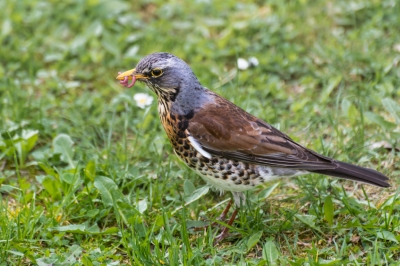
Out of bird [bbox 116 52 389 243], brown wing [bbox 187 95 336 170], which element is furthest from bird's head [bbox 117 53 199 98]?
brown wing [bbox 187 95 336 170]

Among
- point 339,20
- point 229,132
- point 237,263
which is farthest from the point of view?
point 339,20

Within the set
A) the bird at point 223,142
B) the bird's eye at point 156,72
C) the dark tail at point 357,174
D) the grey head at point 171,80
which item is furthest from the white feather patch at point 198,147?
the dark tail at point 357,174

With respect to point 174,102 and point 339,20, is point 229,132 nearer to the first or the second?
point 174,102

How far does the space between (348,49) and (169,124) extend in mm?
3092

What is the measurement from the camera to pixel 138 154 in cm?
556

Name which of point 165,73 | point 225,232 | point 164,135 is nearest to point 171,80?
Answer: point 165,73

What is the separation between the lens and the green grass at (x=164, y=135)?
448 centimetres

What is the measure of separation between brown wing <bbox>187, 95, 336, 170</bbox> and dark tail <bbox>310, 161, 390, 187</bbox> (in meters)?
0.06

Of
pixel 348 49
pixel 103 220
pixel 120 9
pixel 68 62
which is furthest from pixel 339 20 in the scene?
pixel 103 220

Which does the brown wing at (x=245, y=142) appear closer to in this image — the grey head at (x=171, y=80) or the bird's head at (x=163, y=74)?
the grey head at (x=171, y=80)

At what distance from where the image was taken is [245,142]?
4.66 metres

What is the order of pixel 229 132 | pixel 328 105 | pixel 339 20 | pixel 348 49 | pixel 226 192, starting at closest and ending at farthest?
pixel 229 132 → pixel 226 192 → pixel 328 105 → pixel 348 49 → pixel 339 20

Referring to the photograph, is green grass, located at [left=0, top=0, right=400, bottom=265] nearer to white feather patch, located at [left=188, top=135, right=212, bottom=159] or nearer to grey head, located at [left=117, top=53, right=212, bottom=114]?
white feather patch, located at [left=188, top=135, right=212, bottom=159]

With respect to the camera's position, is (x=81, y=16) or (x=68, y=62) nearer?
(x=68, y=62)
